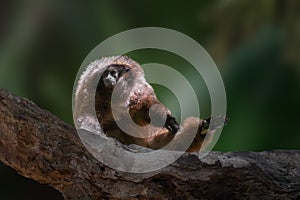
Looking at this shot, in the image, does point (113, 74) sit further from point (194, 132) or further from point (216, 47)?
point (216, 47)

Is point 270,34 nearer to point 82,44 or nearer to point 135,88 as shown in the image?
point 82,44

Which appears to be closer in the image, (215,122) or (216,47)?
(215,122)

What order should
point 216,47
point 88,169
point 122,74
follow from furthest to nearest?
point 216,47
point 122,74
point 88,169

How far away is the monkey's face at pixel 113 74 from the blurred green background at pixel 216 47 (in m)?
0.50

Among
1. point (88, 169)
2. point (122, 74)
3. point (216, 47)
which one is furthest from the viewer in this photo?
point (216, 47)

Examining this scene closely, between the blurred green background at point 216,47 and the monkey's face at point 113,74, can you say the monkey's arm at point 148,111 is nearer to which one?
the monkey's face at point 113,74

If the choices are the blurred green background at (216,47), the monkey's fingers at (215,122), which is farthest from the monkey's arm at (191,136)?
the blurred green background at (216,47)

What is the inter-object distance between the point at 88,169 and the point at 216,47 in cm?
77

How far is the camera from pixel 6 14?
1649 mm

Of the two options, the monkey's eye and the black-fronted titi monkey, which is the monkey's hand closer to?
the black-fronted titi monkey

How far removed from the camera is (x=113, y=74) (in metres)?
1.02

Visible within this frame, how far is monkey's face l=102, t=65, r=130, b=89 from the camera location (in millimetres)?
1016

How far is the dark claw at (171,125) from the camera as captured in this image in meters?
1.01

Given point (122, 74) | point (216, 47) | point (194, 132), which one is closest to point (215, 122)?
point (194, 132)
